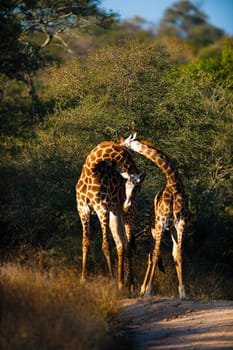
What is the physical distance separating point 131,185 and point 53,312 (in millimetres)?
4614

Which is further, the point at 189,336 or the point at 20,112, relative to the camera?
the point at 20,112

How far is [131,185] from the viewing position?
46.8 feet

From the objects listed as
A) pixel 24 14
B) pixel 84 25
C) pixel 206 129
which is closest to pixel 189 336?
pixel 206 129

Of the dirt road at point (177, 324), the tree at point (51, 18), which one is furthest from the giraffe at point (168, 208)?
the tree at point (51, 18)

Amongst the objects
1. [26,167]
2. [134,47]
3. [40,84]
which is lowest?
[40,84]

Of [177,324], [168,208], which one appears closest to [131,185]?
[168,208]

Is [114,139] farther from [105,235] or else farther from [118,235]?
[105,235]

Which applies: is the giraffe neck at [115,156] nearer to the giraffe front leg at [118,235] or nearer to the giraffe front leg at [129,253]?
the giraffe front leg at [118,235]

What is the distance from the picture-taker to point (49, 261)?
54.0 ft

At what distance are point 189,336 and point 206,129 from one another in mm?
11972

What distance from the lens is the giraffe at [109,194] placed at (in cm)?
1443

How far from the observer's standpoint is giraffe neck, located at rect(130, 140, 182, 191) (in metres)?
14.4

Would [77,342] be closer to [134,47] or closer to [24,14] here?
[134,47]

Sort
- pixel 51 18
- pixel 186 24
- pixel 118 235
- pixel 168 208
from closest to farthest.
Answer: pixel 168 208, pixel 118 235, pixel 51 18, pixel 186 24
